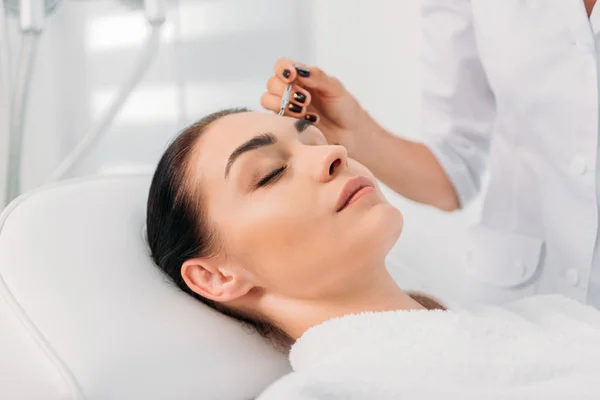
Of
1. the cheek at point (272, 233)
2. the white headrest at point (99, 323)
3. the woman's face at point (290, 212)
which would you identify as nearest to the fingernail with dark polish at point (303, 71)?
the woman's face at point (290, 212)

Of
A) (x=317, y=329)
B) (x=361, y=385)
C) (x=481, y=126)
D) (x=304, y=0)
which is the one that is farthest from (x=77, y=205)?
(x=304, y=0)

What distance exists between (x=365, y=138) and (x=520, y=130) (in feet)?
0.90

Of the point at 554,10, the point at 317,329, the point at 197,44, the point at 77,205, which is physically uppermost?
the point at 554,10

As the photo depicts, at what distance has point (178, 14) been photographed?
171 centimetres

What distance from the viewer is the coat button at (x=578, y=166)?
1086mm

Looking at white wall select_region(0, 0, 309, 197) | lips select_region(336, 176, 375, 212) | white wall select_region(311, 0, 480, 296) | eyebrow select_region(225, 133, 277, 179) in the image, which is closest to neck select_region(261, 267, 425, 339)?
lips select_region(336, 176, 375, 212)

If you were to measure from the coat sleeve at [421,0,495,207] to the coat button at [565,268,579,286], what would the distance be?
27 cm

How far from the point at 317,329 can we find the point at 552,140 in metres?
0.53

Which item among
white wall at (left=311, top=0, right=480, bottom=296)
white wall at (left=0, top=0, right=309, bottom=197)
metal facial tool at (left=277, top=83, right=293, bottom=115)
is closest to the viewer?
metal facial tool at (left=277, top=83, right=293, bottom=115)

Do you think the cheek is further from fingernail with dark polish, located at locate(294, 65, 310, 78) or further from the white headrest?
fingernail with dark polish, located at locate(294, 65, 310, 78)

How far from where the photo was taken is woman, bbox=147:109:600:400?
81 centimetres

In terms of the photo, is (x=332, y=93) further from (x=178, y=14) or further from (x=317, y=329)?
(x=178, y=14)

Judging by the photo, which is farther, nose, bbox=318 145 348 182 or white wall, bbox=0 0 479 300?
white wall, bbox=0 0 479 300

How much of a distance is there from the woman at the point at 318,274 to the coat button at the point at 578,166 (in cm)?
22
